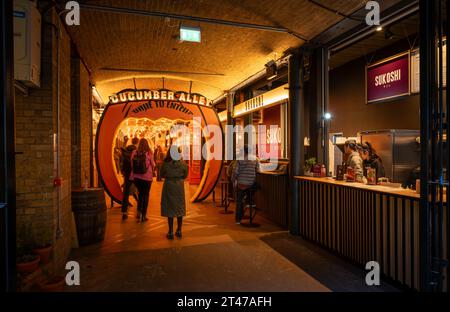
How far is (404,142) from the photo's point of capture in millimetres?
6395

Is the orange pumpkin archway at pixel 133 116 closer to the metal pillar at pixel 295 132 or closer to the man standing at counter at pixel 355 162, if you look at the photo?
the metal pillar at pixel 295 132

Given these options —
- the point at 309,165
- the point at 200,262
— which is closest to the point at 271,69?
the point at 309,165

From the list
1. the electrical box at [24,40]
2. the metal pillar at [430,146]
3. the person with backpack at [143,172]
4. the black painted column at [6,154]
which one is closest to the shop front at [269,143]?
the person with backpack at [143,172]

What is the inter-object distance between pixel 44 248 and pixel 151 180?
3.49 meters

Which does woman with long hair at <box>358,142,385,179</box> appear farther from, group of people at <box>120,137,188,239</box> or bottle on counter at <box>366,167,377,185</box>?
group of people at <box>120,137,188,239</box>

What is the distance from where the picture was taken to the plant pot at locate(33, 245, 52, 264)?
377cm

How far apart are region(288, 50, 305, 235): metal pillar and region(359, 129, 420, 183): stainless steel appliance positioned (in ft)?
5.96

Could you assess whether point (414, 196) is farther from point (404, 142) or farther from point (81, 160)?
point (81, 160)

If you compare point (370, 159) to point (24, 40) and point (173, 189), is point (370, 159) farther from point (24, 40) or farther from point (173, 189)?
point (24, 40)

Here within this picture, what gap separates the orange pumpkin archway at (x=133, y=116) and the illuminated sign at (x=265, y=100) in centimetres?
94

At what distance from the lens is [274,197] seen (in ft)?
22.9

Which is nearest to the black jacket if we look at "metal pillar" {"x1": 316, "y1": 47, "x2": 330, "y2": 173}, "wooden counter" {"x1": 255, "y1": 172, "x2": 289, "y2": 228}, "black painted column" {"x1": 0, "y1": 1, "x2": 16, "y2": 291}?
"metal pillar" {"x1": 316, "y1": 47, "x2": 330, "y2": 173}
